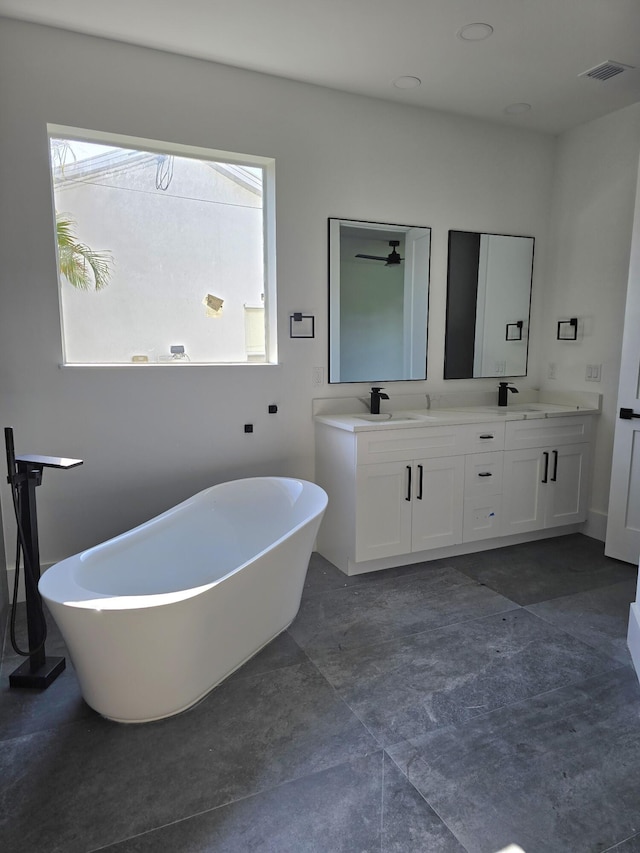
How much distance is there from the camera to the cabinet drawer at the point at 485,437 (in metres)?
3.48

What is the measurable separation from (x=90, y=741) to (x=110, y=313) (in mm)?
2142

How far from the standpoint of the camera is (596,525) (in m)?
3.99

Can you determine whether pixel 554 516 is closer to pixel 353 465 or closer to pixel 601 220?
pixel 353 465

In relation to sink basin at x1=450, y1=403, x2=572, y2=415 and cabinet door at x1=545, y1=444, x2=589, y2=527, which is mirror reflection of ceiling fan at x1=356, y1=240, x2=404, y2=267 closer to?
sink basin at x1=450, y1=403, x2=572, y2=415

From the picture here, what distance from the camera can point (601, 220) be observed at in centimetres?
380

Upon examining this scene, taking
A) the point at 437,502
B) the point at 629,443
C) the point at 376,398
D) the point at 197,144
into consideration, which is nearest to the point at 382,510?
the point at 437,502

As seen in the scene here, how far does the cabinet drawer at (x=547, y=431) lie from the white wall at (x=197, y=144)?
0.66 meters

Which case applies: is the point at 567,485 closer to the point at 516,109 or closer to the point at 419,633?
the point at 419,633

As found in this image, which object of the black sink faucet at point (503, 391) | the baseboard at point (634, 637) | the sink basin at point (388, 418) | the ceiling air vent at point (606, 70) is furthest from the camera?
the black sink faucet at point (503, 391)

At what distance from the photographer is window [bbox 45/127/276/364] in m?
2.98

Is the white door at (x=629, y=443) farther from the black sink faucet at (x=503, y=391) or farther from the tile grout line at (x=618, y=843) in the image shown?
the tile grout line at (x=618, y=843)

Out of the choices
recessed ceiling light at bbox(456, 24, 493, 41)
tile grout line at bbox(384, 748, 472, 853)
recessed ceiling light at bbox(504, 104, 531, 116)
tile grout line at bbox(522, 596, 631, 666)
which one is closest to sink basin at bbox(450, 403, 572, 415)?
tile grout line at bbox(522, 596, 631, 666)

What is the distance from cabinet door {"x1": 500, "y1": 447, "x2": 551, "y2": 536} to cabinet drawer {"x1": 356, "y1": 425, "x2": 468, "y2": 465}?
1.50 feet

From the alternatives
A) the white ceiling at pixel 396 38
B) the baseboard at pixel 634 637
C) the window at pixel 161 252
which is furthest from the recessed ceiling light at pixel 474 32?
the baseboard at pixel 634 637
